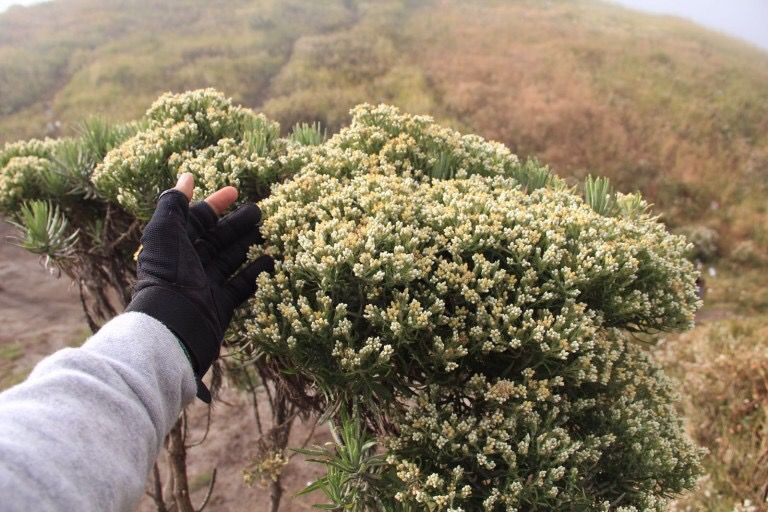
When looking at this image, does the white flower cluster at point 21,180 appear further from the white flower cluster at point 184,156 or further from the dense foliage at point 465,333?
the dense foliage at point 465,333

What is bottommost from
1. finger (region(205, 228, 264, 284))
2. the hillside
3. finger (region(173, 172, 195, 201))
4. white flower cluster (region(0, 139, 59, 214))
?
the hillside

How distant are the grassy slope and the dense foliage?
10.9m

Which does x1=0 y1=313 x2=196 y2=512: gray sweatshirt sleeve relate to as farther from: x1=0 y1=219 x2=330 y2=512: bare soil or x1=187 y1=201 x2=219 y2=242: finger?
x1=0 y1=219 x2=330 y2=512: bare soil

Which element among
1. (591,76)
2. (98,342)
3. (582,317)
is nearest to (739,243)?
(591,76)

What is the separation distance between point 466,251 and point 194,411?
823cm

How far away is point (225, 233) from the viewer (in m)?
3.68

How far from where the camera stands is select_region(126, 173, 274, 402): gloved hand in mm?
3041

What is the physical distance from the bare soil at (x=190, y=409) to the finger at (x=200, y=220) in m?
3.87

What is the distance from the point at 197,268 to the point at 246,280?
13.7 inches

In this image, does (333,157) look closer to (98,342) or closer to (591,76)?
(98,342)

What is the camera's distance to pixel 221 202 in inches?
148

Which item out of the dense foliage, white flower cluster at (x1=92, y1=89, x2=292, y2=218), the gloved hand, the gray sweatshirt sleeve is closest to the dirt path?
white flower cluster at (x1=92, y1=89, x2=292, y2=218)

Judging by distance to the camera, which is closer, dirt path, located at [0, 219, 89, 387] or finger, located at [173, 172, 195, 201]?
finger, located at [173, 172, 195, 201]

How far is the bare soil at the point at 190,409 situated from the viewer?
26.9 ft
